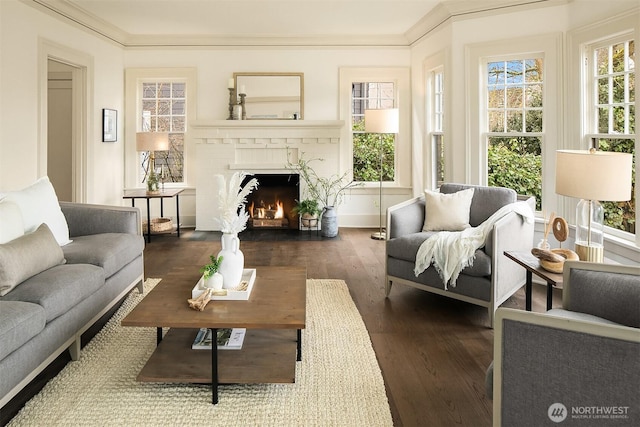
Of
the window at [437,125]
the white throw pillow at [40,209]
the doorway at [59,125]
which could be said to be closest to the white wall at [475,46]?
the window at [437,125]

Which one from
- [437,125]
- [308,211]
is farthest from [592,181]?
[308,211]

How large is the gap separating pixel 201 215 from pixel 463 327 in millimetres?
4562

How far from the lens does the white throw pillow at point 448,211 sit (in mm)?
3869

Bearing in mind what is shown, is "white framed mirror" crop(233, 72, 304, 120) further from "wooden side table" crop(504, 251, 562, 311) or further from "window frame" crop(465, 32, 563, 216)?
"wooden side table" crop(504, 251, 562, 311)

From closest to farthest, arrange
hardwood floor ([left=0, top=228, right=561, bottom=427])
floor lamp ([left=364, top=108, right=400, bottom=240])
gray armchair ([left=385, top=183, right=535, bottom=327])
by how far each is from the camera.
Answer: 1. hardwood floor ([left=0, top=228, right=561, bottom=427])
2. gray armchair ([left=385, top=183, right=535, bottom=327])
3. floor lamp ([left=364, top=108, right=400, bottom=240])

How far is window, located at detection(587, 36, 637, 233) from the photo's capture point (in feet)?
12.1

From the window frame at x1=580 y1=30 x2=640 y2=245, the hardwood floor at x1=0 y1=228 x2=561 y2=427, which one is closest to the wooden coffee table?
the hardwood floor at x1=0 y1=228 x2=561 y2=427

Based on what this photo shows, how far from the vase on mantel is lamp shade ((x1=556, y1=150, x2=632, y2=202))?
1.86 meters

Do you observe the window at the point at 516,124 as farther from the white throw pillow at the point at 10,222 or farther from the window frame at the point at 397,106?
the white throw pillow at the point at 10,222

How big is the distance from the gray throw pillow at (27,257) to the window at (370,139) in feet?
15.8

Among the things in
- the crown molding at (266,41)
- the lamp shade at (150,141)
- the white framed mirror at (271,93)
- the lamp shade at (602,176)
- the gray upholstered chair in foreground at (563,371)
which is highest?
the crown molding at (266,41)

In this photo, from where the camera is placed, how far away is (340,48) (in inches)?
266

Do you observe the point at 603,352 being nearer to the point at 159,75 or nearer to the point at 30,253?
the point at 30,253

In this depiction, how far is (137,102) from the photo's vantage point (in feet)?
22.2
